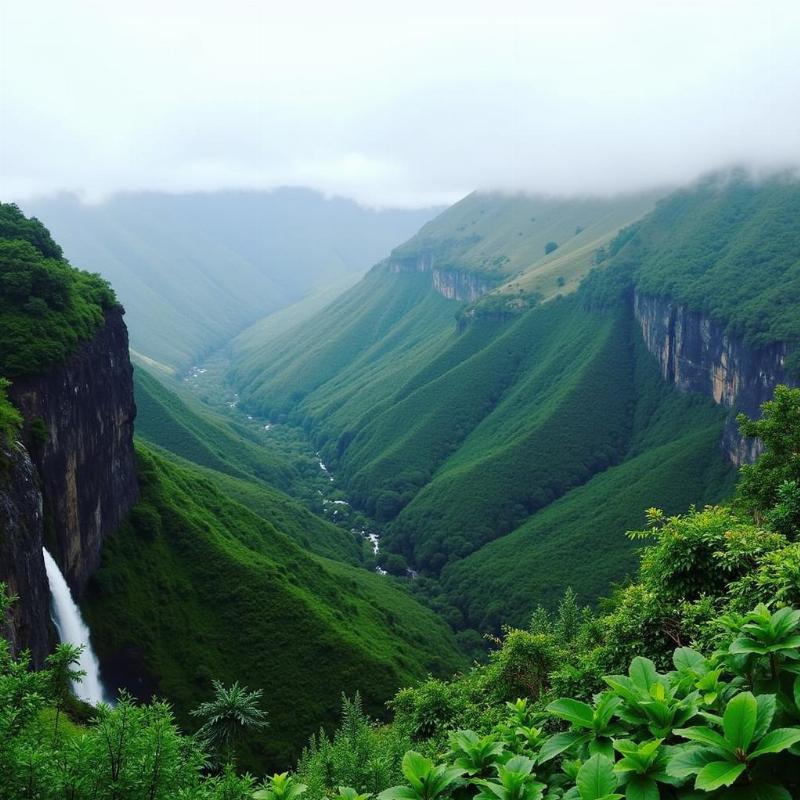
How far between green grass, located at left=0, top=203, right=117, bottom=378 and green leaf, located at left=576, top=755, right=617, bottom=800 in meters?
59.1

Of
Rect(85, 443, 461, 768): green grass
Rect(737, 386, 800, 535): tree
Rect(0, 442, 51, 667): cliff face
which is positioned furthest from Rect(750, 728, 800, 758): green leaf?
Rect(85, 443, 461, 768): green grass

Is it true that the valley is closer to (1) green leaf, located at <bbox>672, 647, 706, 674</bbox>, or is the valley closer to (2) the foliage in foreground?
(1) green leaf, located at <bbox>672, 647, 706, 674</bbox>

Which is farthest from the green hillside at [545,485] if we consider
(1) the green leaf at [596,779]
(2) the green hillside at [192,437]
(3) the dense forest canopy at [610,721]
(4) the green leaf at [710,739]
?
(4) the green leaf at [710,739]

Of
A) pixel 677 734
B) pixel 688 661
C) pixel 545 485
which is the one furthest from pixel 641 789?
pixel 545 485

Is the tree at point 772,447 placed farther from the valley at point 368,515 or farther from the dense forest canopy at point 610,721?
the dense forest canopy at point 610,721

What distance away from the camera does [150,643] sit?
224 feet

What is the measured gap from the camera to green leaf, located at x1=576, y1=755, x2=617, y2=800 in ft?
26.3

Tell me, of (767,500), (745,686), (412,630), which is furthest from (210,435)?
(745,686)

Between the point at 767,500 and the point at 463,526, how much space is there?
4550 inches

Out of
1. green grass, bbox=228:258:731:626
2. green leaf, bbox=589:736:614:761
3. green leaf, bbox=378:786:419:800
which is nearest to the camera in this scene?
green leaf, bbox=589:736:614:761

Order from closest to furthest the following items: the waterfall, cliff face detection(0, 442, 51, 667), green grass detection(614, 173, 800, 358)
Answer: cliff face detection(0, 442, 51, 667), the waterfall, green grass detection(614, 173, 800, 358)

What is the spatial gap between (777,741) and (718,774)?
2.44ft

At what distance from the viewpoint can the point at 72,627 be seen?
61156 mm

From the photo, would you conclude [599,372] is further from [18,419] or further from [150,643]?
[18,419]
